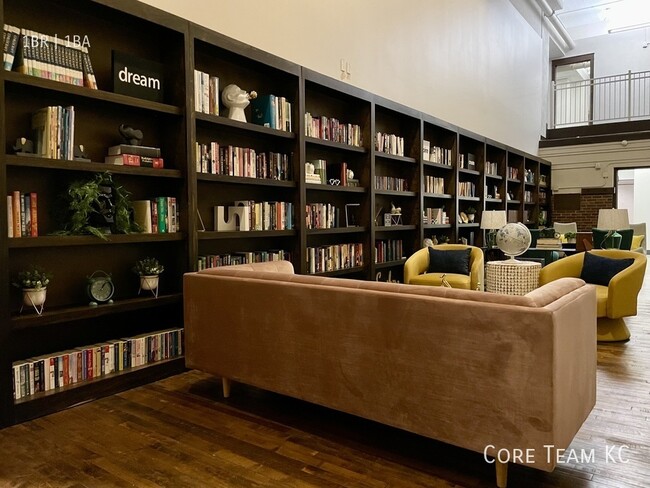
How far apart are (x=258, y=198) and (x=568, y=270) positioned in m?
3.07

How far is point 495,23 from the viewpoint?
9.06m

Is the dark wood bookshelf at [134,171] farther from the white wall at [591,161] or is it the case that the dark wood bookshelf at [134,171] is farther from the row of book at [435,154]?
the white wall at [591,161]

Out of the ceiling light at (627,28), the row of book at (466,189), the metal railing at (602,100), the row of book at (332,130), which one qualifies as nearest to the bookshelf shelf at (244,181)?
the row of book at (332,130)

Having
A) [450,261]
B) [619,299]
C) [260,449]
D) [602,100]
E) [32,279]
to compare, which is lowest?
[260,449]

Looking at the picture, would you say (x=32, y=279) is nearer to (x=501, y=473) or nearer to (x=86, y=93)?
(x=86, y=93)

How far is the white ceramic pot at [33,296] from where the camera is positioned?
2.66 meters

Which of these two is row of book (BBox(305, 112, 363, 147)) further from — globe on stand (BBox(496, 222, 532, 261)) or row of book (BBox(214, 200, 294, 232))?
globe on stand (BBox(496, 222, 532, 261))

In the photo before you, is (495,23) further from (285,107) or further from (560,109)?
(285,107)

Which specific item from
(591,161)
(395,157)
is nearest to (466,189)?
(395,157)

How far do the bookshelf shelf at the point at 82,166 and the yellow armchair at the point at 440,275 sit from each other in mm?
2797

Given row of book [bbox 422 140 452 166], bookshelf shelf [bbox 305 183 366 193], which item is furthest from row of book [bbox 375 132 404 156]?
bookshelf shelf [bbox 305 183 366 193]

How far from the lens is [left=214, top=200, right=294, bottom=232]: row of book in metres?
3.90

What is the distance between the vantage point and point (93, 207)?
299 cm

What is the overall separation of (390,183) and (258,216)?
2471 mm
